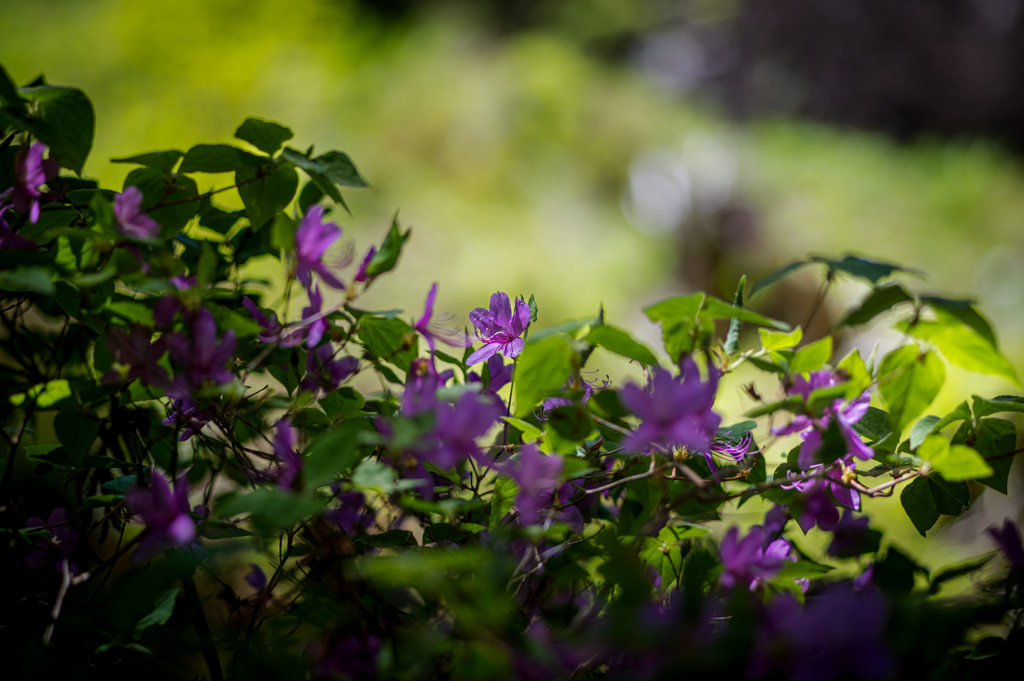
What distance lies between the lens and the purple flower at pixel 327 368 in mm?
291

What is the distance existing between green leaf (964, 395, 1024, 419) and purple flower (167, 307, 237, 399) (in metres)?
0.30

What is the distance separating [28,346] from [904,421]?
0.48 m

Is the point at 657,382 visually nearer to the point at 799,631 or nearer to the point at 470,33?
the point at 799,631

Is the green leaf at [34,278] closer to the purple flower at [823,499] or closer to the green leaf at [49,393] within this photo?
the green leaf at [49,393]

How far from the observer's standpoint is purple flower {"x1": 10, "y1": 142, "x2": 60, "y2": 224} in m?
0.27

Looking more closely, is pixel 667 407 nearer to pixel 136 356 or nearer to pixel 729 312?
pixel 729 312

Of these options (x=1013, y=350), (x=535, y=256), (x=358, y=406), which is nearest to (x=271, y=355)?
(x=358, y=406)

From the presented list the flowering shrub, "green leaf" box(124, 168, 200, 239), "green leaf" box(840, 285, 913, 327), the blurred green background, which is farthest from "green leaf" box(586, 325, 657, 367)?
the blurred green background

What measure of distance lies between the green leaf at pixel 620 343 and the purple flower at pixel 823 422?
0.22 feet

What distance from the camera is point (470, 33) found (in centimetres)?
446

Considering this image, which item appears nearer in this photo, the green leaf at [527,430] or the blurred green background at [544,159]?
the green leaf at [527,430]

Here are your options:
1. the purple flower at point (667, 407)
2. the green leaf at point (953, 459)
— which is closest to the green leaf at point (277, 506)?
the purple flower at point (667, 407)

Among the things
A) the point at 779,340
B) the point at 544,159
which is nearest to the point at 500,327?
the point at 779,340

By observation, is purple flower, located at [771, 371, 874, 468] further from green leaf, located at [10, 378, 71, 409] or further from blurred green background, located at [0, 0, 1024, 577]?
blurred green background, located at [0, 0, 1024, 577]
